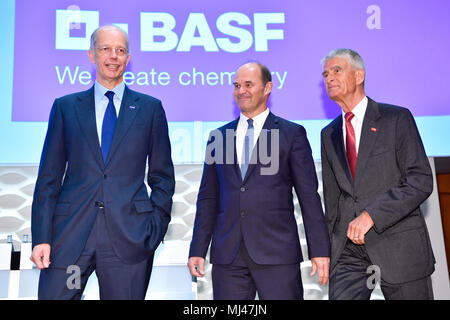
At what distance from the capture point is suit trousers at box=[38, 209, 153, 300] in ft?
7.27

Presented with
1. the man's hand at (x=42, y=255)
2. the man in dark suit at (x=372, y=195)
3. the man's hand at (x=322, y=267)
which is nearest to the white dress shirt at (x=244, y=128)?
Answer: the man in dark suit at (x=372, y=195)

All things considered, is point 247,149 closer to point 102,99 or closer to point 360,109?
point 360,109

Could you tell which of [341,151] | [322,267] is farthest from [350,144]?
[322,267]

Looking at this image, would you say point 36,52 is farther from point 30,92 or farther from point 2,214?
point 2,214

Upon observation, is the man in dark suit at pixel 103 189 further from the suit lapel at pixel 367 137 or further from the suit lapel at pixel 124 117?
the suit lapel at pixel 367 137

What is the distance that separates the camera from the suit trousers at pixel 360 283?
237 centimetres

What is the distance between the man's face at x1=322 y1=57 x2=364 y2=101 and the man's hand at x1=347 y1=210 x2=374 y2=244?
68 cm

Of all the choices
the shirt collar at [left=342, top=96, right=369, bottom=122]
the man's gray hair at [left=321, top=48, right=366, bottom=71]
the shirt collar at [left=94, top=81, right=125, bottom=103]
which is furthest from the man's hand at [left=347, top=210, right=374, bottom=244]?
the shirt collar at [left=94, top=81, right=125, bottom=103]

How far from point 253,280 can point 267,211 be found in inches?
13.0

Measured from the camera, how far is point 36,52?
3939mm

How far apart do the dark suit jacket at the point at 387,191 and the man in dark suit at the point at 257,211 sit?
138mm

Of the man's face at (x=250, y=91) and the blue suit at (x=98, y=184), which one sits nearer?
the blue suit at (x=98, y=184)

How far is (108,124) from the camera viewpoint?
96.0 inches
